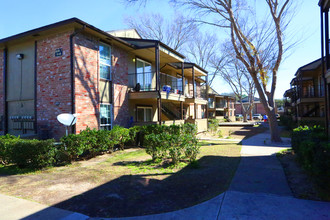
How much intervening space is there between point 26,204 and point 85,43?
746 cm

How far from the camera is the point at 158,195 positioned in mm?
4379

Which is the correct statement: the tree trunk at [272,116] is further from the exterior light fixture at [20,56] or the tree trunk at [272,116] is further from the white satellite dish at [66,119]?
the exterior light fixture at [20,56]

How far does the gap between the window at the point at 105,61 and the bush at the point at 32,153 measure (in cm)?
517

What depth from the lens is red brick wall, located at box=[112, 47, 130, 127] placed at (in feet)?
37.4

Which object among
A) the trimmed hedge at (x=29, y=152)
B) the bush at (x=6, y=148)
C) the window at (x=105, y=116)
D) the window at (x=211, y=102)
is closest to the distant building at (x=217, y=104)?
the window at (x=211, y=102)

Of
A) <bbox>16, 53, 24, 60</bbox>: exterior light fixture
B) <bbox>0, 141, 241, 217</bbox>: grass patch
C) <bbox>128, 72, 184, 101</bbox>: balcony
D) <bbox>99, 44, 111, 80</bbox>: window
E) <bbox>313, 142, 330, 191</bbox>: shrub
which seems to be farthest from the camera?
<bbox>128, 72, 184, 101</bbox>: balcony

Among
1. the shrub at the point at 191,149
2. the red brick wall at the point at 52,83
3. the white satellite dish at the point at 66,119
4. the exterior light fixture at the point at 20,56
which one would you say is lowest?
the shrub at the point at 191,149

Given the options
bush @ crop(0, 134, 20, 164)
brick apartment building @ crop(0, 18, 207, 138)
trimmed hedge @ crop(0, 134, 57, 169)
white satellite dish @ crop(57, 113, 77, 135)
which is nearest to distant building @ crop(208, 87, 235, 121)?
brick apartment building @ crop(0, 18, 207, 138)

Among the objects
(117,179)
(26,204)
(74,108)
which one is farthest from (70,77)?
(26,204)

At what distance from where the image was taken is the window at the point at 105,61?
10.8m

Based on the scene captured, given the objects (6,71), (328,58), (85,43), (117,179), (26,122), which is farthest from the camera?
(6,71)

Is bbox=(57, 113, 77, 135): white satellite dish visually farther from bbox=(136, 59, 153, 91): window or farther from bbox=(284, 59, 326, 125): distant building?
bbox=(284, 59, 326, 125): distant building

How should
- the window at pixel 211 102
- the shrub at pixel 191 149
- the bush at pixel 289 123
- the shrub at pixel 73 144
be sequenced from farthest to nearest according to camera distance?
1. the window at pixel 211 102
2. the bush at pixel 289 123
3. the shrub at pixel 73 144
4. the shrub at pixel 191 149

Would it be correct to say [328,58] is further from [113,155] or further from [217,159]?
[113,155]
